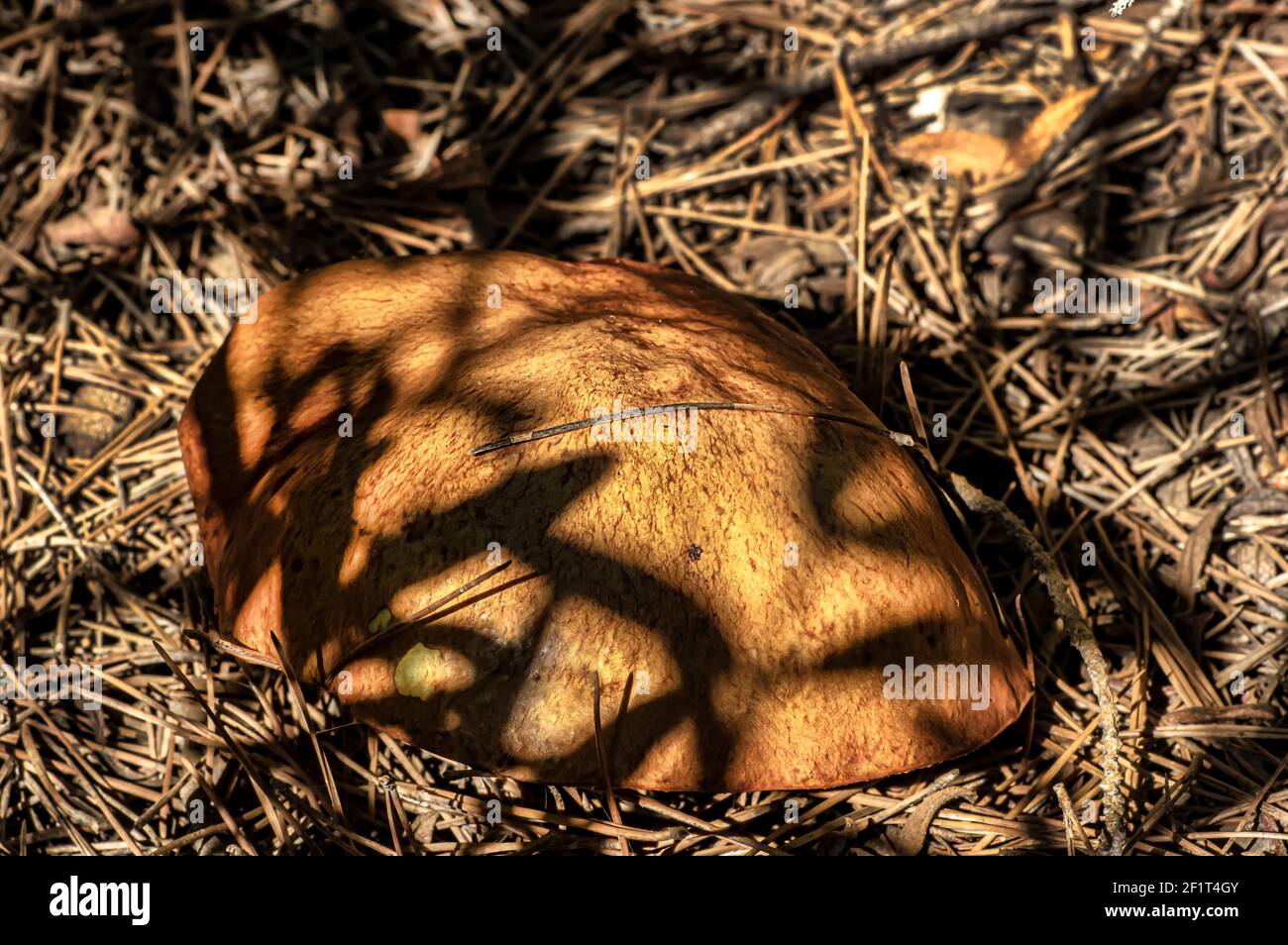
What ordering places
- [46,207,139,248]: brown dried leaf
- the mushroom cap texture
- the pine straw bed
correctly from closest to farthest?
the mushroom cap texture
the pine straw bed
[46,207,139,248]: brown dried leaf

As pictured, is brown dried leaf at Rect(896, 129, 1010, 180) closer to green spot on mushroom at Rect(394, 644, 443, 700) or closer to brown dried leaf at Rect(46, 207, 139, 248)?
green spot on mushroom at Rect(394, 644, 443, 700)

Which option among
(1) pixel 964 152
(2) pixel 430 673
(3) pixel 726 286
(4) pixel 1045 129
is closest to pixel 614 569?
(2) pixel 430 673

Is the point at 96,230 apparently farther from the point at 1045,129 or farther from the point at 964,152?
the point at 1045,129

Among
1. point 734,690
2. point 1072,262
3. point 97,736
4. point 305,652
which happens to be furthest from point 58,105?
point 1072,262

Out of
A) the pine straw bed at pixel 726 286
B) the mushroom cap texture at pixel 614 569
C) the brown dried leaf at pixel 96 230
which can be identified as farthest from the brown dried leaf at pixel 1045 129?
the brown dried leaf at pixel 96 230

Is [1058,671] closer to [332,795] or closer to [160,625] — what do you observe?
[332,795]

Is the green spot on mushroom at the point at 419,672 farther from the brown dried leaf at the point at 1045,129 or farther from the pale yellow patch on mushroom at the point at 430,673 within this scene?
the brown dried leaf at the point at 1045,129

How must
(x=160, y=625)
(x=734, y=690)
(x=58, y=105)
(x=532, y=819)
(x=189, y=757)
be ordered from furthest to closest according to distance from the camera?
1. (x=58, y=105)
2. (x=160, y=625)
3. (x=189, y=757)
4. (x=532, y=819)
5. (x=734, y=690)

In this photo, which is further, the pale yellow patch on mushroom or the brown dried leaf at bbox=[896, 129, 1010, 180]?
the brown dried leaf at bbox=[896, 129, 1010, 180]

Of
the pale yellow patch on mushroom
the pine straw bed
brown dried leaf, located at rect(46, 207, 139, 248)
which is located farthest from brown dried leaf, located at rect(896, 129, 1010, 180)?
brown dried leaf, located at rect(46, 207, 139, 248)
